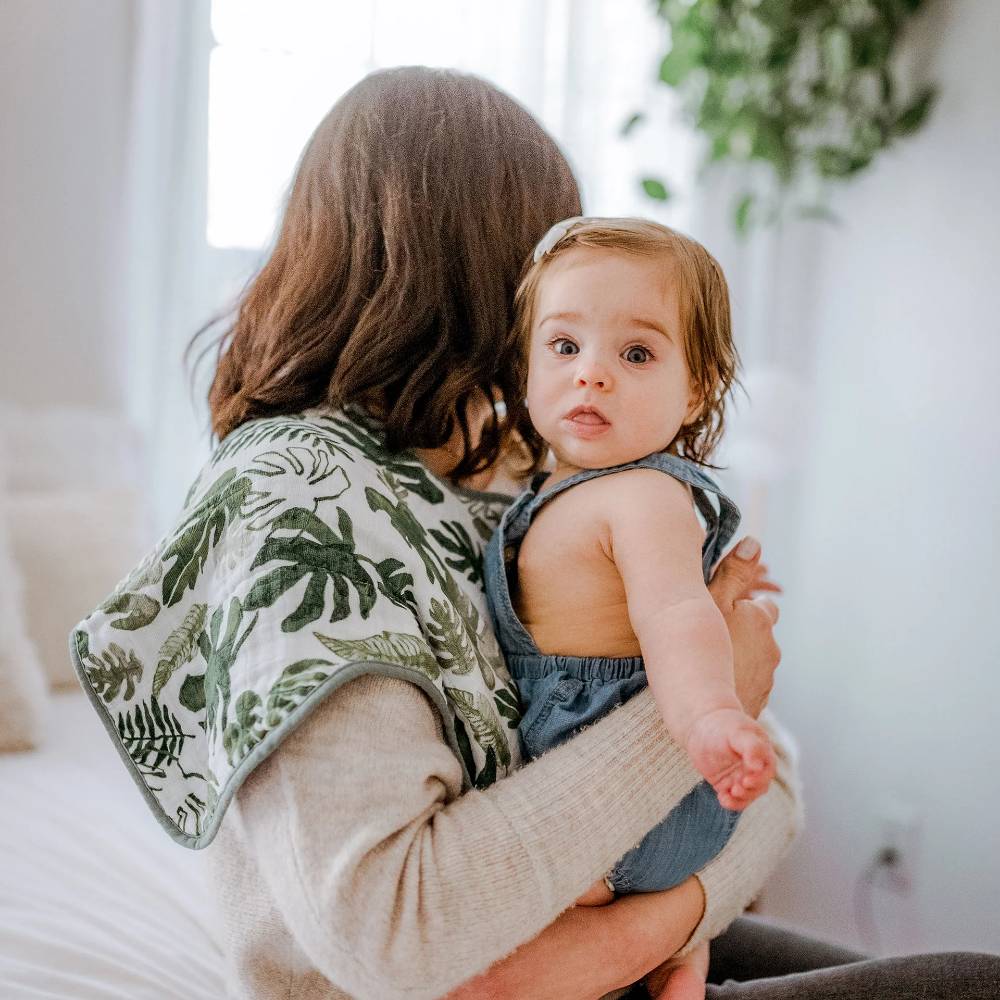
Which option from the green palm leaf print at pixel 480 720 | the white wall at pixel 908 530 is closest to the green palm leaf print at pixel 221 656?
the green palm leaf print at pixel 480 720

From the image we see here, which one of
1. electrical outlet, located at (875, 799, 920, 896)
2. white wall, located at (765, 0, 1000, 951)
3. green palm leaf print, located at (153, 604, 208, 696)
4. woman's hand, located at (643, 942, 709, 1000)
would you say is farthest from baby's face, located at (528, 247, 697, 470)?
electrical outlet, located at (875, 799, 920, 896)

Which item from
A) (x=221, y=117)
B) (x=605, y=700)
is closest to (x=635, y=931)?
(x=605, y=700)

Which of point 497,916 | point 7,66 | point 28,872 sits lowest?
point 28,872

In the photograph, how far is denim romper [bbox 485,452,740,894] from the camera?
2.94 ft

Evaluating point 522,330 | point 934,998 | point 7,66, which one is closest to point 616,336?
point 522,330

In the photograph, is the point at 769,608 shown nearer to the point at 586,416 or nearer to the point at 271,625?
the point at 586,416

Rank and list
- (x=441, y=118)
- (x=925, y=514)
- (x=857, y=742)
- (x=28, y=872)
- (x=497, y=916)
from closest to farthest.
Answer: (x=497, y=916), (x=441, y=118), (x=28, y=872), (x=925, y=514), (x=857, y=742)

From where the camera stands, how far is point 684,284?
3.03 ft

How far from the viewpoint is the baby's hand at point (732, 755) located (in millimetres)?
676

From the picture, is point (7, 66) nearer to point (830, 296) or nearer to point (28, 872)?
point (28, 872)

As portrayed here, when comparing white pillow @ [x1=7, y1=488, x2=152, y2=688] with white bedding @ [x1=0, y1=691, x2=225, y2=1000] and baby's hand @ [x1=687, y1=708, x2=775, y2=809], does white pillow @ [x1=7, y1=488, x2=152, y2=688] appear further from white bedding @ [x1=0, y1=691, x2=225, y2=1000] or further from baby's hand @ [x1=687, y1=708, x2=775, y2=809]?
baby's hand @ [x1=687, y1=708, x2=775, y2=809]

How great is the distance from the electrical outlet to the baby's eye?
176 cm

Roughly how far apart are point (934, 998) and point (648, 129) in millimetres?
2081

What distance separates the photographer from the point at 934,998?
3.15 feet
